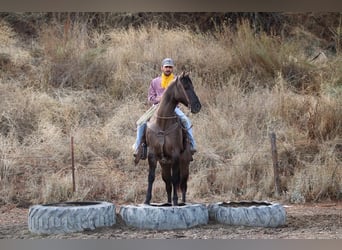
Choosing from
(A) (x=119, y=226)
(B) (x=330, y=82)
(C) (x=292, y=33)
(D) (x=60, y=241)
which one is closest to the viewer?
(D) (x=60, y=241)

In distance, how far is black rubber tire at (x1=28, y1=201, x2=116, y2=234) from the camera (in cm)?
609

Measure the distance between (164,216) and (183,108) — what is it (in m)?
3.71

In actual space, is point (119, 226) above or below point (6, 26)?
below

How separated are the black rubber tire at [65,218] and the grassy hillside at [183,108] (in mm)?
2192

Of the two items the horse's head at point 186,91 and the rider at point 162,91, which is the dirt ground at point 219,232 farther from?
the horse's head at point 186,91

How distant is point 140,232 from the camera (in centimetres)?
616

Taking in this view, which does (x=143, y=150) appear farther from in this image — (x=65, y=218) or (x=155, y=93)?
(x=65, y=218)

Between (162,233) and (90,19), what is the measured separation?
6085mm

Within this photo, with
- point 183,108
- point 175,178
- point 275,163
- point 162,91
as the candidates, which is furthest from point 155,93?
point 183,108

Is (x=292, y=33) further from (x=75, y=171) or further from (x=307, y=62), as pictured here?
(x=75, y=171)

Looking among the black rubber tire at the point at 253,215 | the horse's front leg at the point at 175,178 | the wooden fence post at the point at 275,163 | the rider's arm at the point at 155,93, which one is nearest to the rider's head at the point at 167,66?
the rider's arm at the point at 155,93

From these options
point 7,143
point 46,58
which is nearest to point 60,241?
point 7,143

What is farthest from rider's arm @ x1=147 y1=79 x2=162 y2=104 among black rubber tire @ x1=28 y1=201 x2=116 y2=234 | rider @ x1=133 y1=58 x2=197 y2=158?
black rubber tire @ x1=28 y1=201 x2=116 y2=234

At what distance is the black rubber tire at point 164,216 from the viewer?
6.15 m
